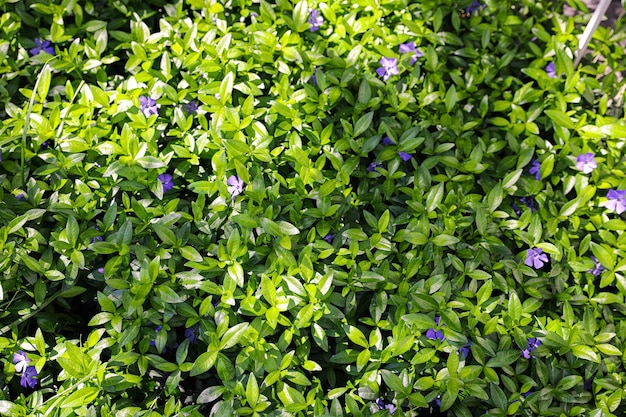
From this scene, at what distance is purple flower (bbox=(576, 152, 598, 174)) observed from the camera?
202 cm

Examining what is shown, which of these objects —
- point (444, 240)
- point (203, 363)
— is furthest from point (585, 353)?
point (203, 363)

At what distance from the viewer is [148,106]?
1970 mm

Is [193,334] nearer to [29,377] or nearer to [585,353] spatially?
[29,377]

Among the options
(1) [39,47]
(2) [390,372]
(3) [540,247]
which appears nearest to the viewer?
(2) [390,372]

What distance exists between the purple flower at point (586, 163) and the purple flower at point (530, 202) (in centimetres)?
19

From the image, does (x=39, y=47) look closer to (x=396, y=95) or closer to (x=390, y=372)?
(x=396, y=95)

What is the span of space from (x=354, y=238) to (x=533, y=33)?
1196 millimetres

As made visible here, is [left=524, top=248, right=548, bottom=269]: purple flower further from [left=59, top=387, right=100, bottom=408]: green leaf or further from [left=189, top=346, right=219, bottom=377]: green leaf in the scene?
[left=59, top=387, right=100, bottom=408]: green leaf

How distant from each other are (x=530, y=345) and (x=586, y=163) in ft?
2.28

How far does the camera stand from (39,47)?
214cm

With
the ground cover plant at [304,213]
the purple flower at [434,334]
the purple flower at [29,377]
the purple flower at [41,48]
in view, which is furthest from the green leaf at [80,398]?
the purple flower at [41,48]

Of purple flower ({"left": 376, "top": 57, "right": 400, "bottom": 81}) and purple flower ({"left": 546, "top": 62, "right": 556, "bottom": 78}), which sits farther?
purple flower ({"left": 546, "top": 62, "right": 556, "bottom": 78})

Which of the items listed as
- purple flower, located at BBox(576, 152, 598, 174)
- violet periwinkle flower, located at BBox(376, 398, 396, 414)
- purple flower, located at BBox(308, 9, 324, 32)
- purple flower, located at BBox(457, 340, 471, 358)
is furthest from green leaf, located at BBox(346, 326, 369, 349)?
purple flower, located at BBox(308, 9, 324, 32)

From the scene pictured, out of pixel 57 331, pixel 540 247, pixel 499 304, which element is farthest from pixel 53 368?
pixel 540 247
